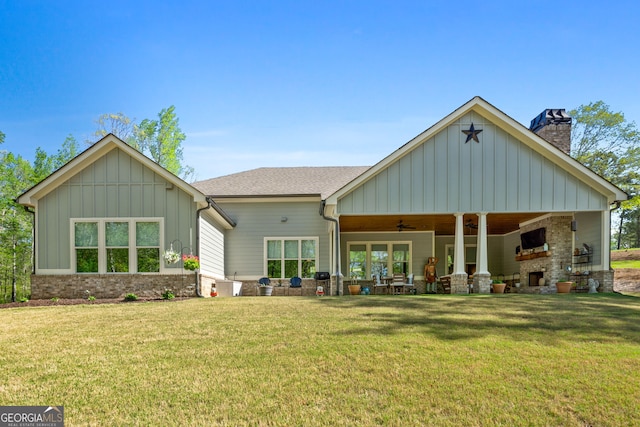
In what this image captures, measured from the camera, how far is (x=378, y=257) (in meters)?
21.1

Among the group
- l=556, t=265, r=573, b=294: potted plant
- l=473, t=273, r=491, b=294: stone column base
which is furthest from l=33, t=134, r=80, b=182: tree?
l=556, t=265, r=573, b=294: potted plant

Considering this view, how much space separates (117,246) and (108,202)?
57.4 inches

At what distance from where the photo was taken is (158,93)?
29719 mm

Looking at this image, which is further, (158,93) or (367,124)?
(158,93)

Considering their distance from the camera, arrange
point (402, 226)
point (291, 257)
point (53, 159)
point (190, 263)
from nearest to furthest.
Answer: point (190, 263)
point (291, 257)
point (402, 226)
point (53, 159)

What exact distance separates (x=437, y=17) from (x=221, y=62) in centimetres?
755

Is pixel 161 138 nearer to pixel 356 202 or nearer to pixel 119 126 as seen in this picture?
pixel 119 126

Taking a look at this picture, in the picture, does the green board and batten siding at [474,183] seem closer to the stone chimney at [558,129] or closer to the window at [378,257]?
the stone chimney at [558,129]

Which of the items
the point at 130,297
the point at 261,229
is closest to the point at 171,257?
the point at 130,297

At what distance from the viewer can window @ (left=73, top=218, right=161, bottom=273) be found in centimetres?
1506

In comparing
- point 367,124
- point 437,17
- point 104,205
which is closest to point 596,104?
point 367,124

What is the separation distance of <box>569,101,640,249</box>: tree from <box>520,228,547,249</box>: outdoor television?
16236mm

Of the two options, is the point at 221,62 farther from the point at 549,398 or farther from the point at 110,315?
the point at 549,398

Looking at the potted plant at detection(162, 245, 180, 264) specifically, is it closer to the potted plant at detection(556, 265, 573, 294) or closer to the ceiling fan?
the ceiling fan
